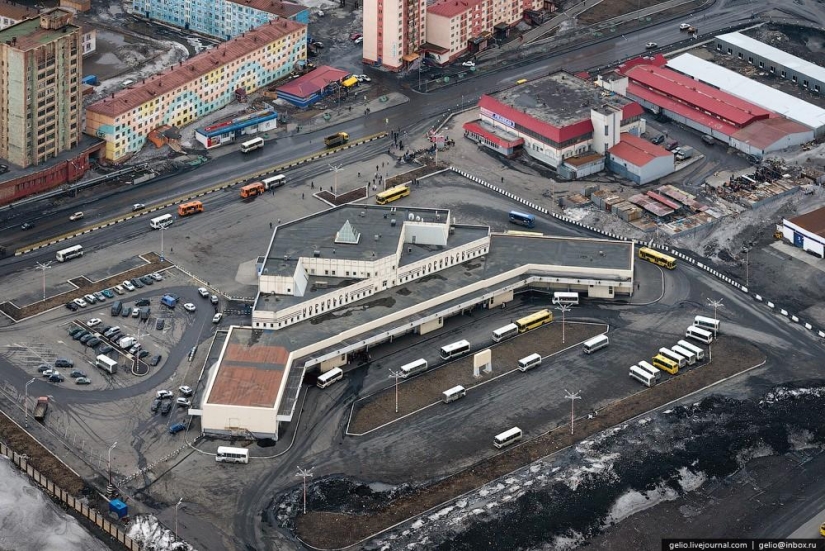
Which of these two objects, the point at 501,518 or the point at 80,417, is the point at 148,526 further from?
the point at 501,518

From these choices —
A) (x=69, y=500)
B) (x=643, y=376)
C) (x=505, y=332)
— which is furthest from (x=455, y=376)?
(x=69, y=500)

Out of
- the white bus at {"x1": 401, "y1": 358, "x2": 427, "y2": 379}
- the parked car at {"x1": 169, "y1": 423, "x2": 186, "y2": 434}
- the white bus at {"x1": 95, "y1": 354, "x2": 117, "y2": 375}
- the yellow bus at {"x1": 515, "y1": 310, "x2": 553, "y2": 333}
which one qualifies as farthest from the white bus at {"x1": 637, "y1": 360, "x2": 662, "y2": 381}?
the white bus at {"x1": 95, "y1": 354, "x2": 117, "y2": 375}

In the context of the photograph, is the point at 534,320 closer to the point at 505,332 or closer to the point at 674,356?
the point at 505,332

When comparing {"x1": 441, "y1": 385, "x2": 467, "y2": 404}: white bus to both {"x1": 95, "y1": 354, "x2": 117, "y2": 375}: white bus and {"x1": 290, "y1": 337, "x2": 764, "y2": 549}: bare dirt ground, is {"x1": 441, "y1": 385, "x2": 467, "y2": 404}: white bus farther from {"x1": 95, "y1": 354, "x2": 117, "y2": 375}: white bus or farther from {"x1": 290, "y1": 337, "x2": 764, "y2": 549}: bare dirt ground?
{"x1": 95, "y1": 354, "x2": 117, "y2": 375}: white bus

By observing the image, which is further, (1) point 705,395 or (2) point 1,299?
(2) point 1,299

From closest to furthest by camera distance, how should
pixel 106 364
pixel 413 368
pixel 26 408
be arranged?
pixel 26 408
pixel 106 364
pixel 413 368

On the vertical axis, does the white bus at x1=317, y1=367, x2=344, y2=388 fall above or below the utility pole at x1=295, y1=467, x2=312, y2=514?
above

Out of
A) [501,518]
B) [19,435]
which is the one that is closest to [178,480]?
[19,435]
